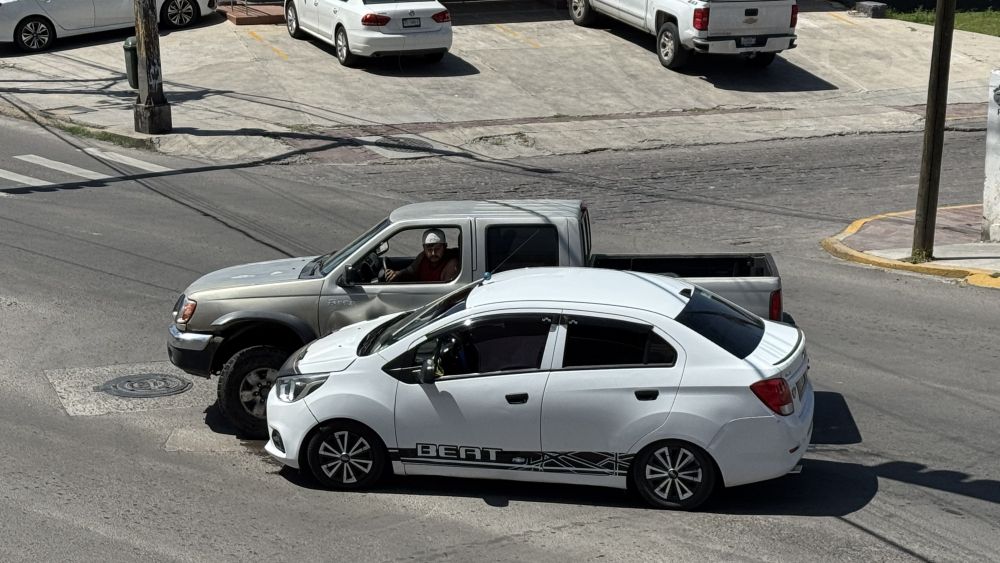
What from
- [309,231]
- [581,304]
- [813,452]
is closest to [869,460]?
[813,452]

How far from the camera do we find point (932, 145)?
15.9m

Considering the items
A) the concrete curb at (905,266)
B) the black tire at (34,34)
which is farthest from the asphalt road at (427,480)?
the black tire at (34,34)

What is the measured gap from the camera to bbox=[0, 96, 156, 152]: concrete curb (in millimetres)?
21719

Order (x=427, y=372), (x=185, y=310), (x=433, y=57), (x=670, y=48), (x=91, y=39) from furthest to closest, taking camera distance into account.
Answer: (x=91, y=39) < (x=670, y=48) < (x=433, y=57) < (x=185, y=310) < (x=427, y=372)

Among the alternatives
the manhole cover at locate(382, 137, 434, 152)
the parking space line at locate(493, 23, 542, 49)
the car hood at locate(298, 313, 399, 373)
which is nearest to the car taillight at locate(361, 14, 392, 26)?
the manhole cover at locate(382, 137, 434, 152)

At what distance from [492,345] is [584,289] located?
0.78 metres

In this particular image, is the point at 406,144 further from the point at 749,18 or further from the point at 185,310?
the point at 185,310

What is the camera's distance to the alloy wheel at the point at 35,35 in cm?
2680

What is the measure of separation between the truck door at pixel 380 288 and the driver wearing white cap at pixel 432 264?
6 centimetres

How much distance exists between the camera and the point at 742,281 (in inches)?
400

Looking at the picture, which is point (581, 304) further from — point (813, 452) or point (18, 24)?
point (18, 24)

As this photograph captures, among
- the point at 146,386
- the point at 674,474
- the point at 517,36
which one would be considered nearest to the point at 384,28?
the point at 517,36

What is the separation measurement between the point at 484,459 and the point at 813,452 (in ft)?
8.80

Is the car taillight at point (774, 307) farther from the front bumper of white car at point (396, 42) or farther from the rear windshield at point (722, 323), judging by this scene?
the front bumper of white car at point (396, 42)
